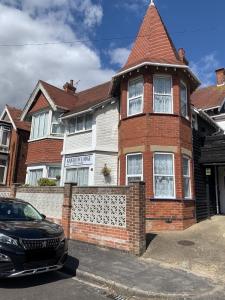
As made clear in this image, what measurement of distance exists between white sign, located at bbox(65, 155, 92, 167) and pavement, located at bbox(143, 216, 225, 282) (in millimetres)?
5652

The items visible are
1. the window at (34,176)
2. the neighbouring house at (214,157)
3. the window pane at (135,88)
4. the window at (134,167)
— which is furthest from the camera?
the window at (34,176)

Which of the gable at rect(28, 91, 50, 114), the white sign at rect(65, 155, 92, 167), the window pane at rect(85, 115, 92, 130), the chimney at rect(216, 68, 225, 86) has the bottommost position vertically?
the white sign at rect(65, 155, 92, 167)

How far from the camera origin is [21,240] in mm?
5988

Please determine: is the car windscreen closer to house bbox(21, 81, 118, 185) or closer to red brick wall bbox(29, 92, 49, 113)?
house bbox(21, 81, 118, 185)

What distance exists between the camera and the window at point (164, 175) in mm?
12492

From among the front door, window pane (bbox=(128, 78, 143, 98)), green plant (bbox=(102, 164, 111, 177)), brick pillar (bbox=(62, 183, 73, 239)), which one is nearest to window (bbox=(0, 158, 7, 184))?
green plant (bbox=(102, 164, 111, 177))

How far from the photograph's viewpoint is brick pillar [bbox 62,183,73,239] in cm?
1082

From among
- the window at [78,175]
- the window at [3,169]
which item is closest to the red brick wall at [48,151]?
the window at [78,175]

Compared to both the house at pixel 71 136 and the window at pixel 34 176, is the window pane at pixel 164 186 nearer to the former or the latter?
the house at pixel 71 136

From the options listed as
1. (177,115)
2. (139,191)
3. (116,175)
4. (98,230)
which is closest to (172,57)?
(177,115)

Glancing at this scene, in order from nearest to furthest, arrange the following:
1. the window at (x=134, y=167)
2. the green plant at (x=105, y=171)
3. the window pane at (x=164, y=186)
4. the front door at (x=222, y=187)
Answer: the window pane at (x=164, y=186) → the window at (x=134, y=167) → the green plant at (x=105, y=171) → the front door at (x=222, y=187)

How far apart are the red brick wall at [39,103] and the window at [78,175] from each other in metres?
5.21

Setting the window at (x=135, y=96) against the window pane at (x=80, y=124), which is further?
the window pane at (x=80, y=124)

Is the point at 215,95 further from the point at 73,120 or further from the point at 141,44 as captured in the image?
the point at 73,120
